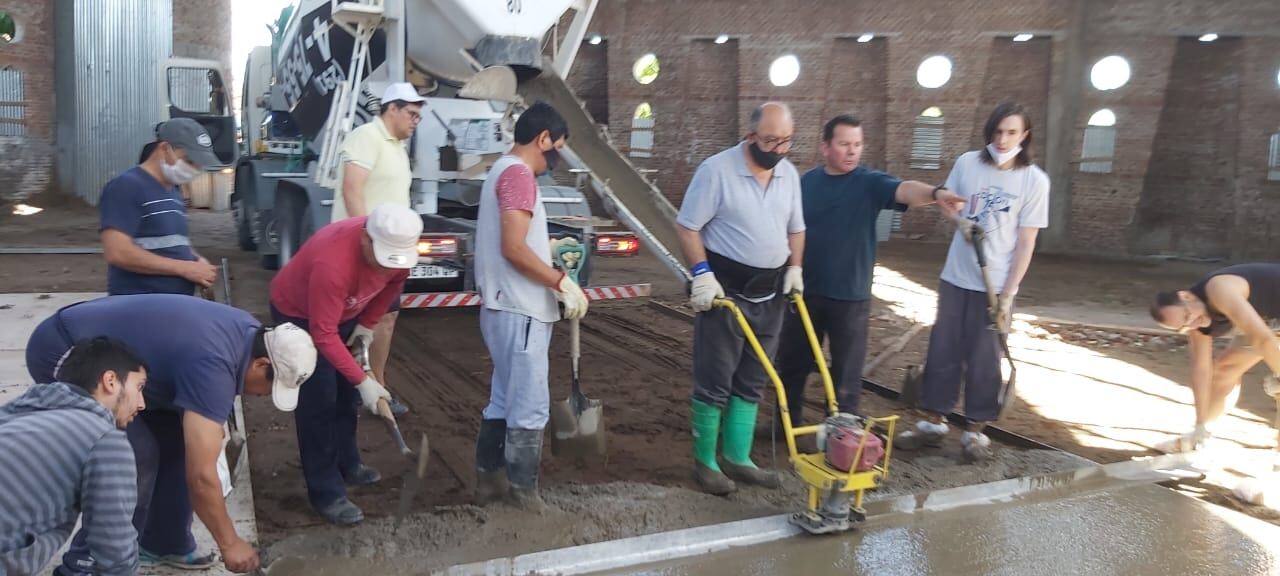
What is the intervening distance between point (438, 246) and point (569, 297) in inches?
109

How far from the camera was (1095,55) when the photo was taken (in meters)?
14.4

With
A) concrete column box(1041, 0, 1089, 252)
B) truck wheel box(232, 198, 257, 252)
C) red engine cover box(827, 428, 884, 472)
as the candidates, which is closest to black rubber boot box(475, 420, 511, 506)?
red engine cover box(827, 428, 884, 472)

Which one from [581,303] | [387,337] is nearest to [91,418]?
[581,303]

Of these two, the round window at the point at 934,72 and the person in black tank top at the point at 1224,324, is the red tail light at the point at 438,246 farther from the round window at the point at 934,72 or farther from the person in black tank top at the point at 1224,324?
the round window at the point at 934,72

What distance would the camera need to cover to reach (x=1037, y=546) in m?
3.60

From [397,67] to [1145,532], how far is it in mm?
5647

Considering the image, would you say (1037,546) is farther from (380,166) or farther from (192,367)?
(380,166)

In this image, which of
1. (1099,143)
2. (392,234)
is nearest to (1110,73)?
(1099,143)

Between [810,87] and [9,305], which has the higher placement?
[810,87]

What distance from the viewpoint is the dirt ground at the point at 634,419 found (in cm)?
359

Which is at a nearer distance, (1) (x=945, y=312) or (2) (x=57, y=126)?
(1) (x=945, y=312)

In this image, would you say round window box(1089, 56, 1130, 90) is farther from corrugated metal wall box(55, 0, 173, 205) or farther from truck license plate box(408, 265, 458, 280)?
corrugated metal wall box(55, 0, 173, 205)

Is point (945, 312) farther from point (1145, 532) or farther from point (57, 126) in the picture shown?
point (57, 126)

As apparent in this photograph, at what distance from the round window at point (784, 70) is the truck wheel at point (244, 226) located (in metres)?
8.83
